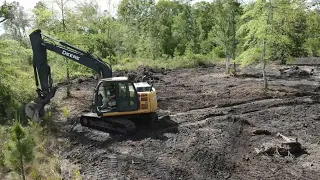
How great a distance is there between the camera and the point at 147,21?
44.4 m

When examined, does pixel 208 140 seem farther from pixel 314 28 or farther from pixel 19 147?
pixel 314 28

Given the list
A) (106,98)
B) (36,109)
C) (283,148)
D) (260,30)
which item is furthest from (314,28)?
(36,109)

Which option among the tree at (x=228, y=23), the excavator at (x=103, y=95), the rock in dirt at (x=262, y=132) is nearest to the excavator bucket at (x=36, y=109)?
the excavator at (x=103, y=95)

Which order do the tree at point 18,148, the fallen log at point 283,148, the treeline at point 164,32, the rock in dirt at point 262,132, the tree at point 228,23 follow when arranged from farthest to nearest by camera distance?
the tree at point 228,23 → the treeline at point 164,32 → the rock in dirt at point 262,132 → the fallen log at point 283,148 → the tree at point 18,148

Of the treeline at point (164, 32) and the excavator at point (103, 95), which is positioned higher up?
the treeline at point (164, 32)

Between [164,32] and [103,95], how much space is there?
3182cm

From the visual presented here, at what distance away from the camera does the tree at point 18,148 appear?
21.9 ft

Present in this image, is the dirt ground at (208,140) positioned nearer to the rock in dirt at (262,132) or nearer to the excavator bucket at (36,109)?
the rock in dirt at (262,132)

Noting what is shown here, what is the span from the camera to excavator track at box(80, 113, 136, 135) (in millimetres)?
11852

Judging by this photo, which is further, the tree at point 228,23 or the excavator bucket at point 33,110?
the tree at point 228,23

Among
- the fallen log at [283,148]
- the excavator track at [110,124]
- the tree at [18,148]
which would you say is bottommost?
the fallen log at [283,148]

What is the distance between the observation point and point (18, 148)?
266 inches

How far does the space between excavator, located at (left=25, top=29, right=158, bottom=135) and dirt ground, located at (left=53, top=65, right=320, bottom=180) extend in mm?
522

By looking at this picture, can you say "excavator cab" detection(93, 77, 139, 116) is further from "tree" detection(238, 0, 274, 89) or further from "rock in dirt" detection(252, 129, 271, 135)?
"tree" detection(238, 0, 274, 89)
